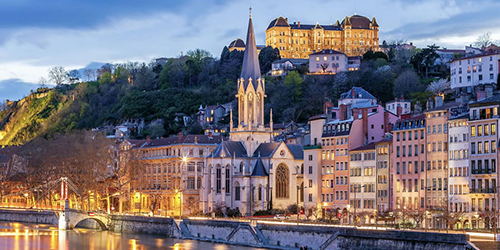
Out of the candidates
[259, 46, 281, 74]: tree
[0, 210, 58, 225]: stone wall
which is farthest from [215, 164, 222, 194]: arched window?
[259, 46, 281, 74]: tree

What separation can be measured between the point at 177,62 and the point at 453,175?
127 m

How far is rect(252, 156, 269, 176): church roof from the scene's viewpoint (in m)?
98.6

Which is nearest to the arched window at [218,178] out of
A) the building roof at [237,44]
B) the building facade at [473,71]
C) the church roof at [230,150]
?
the church roof at [230,150]

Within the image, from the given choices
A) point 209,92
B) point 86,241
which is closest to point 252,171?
point 86,241

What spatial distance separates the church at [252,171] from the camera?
97.9 m

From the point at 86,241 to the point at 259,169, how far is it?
24361 millimetres

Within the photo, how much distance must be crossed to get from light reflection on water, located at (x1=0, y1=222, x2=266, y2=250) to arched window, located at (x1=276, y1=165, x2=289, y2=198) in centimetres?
1951

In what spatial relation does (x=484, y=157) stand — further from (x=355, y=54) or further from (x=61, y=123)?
(x=61, y=123)

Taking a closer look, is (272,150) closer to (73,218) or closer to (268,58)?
(73,218)

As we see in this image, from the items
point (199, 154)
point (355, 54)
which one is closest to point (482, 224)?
point (199, 154)

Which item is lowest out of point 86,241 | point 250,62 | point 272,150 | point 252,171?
point 86,241

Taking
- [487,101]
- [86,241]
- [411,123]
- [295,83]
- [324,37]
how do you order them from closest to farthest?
[487,101] → [86,241] → [411,123] → [295,83] → [324,37]

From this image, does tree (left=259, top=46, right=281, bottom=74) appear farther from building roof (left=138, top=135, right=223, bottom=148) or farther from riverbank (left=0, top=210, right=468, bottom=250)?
riverbank (left=0, top=210, right=468, bottom=250)

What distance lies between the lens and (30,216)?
363ft
